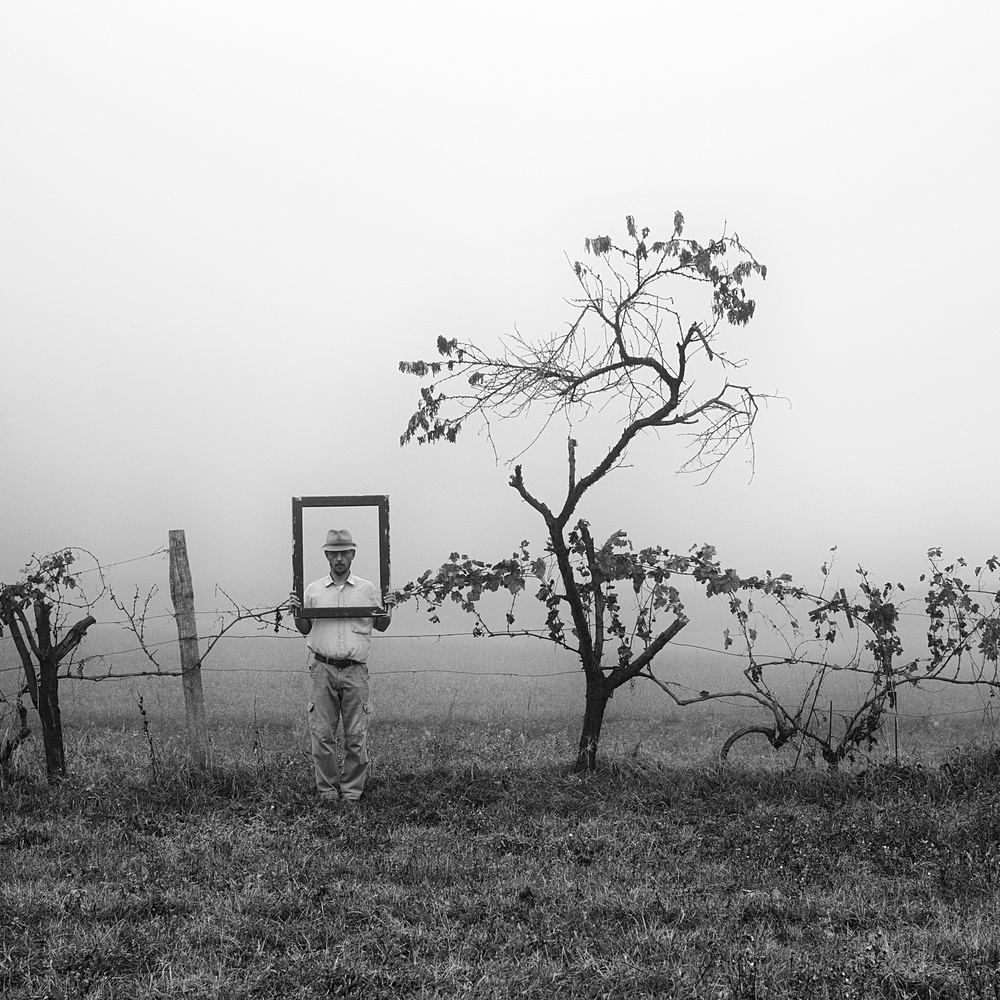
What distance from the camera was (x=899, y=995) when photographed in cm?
484

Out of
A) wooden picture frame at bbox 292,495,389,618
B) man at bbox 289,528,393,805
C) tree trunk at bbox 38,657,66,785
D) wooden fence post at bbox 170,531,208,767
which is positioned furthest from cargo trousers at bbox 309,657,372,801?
tree trunk at bbox 38,657,66,785

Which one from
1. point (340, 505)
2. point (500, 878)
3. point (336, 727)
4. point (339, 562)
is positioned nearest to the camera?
point (500, 878)

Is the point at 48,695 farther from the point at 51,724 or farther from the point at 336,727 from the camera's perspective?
the point at 336,727

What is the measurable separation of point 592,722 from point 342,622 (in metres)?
2.49

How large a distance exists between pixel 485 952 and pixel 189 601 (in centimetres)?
512

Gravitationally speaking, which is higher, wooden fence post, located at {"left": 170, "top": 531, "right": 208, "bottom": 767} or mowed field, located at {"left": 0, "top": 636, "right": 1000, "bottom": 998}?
wooden fence post, located at {"left": 170, "top": 531, "right": 208, "bottom": 767}

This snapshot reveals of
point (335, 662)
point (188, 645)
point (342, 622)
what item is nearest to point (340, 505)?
point (342, 622)

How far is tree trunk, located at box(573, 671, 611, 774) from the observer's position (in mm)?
9188

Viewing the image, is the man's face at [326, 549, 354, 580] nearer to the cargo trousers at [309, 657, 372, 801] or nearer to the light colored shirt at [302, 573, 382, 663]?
the light colored shirt at [302, 573, 382, 663]

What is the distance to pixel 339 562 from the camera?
8898 millimetres

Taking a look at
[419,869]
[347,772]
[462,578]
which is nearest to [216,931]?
[419,869]

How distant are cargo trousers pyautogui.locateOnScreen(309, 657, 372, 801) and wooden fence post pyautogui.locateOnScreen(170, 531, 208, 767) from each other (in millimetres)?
1115

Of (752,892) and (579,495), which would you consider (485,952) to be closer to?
(752,892)

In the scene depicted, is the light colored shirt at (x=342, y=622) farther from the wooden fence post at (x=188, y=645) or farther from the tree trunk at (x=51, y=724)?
the tree trunk at (x=51, y=724)
